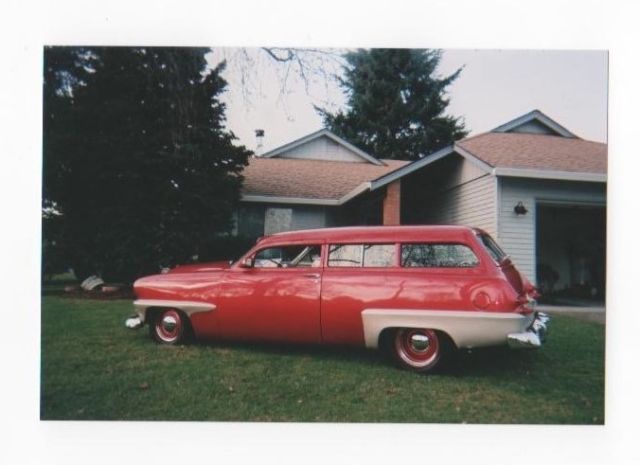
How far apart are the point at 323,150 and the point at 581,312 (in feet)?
14.5

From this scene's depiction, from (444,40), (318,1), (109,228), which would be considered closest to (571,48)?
(444,40)

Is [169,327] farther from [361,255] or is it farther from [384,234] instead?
[384,234]

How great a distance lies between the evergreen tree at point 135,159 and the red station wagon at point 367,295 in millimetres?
1437

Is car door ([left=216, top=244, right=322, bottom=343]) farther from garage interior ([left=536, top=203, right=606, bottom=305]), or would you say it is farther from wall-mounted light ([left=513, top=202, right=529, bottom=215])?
wall-mounted light ([left=513, top=202, right=529, bottom=215])

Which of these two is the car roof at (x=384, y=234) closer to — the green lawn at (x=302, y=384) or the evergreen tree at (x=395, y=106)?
the green lawn at (x=302, y=384)

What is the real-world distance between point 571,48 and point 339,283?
2986 mm

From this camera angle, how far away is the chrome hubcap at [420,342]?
147 inches

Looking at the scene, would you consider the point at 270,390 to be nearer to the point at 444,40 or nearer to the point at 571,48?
the point at 444,40

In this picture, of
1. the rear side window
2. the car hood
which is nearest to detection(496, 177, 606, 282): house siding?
the rear side window

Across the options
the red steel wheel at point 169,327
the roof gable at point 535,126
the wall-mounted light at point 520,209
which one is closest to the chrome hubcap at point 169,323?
the red steel wheel at point 169,327

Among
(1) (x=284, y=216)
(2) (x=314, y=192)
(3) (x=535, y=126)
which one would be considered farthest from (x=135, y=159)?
(3) (x=535, y=126)

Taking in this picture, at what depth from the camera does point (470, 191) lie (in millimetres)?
6906
